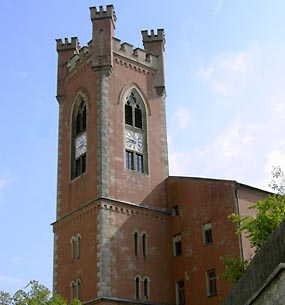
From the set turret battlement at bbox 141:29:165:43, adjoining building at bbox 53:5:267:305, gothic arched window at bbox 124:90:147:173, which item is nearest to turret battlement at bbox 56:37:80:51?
adjoining building at bbox 53:5:267:305

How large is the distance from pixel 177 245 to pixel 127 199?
150 inches

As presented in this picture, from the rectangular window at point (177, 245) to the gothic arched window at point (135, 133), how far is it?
170 inches

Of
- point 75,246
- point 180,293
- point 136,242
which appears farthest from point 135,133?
point 180,293

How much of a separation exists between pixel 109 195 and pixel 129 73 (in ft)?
28.1

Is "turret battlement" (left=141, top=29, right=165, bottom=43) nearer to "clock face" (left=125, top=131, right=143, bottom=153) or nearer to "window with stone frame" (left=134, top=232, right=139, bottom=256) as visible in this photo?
"clock face" (left=125, top=131, right=143, bottom=153)

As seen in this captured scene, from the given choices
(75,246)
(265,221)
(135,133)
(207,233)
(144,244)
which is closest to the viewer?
(265,221)

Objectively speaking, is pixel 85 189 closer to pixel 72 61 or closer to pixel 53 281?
pixel 53 281

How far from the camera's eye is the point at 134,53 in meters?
38.8

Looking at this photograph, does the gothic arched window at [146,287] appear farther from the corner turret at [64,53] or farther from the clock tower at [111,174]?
the corner turret at [64,53]

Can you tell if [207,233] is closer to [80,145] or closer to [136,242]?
[136,242]

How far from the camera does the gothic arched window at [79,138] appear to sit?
36.3 m

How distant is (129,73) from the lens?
125ft

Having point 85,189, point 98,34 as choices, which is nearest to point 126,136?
point 85,189

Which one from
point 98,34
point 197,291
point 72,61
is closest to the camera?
point 197,291
